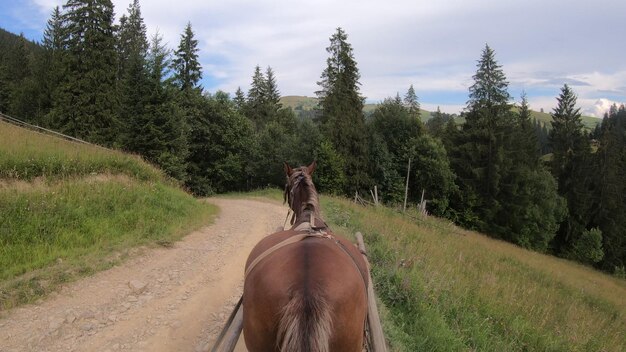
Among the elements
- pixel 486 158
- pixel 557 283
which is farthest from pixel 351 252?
pixel 486 158

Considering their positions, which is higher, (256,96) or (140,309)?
(256,96)

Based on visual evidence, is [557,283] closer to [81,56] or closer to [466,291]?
[466,291]

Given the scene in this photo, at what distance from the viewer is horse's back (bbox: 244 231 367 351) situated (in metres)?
2.38

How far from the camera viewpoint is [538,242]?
1617 inches

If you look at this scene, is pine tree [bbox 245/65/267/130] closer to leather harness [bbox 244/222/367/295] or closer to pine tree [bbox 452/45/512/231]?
pine tree [bbox 452/45/512/231]

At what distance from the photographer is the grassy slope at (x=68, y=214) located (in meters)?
6.77

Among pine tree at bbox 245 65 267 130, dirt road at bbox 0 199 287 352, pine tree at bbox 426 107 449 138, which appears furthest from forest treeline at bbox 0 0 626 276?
dirt road at bbox 0 199 287 352

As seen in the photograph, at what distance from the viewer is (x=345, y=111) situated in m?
40.0

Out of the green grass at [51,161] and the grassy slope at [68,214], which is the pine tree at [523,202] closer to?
the grassy slope at [68,214]

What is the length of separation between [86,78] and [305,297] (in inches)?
1454

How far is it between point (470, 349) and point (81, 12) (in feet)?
125

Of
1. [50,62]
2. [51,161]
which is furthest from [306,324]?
[50,62]

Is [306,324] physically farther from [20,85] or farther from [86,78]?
[20,85]

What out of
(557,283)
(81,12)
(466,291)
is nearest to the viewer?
(466,291)
